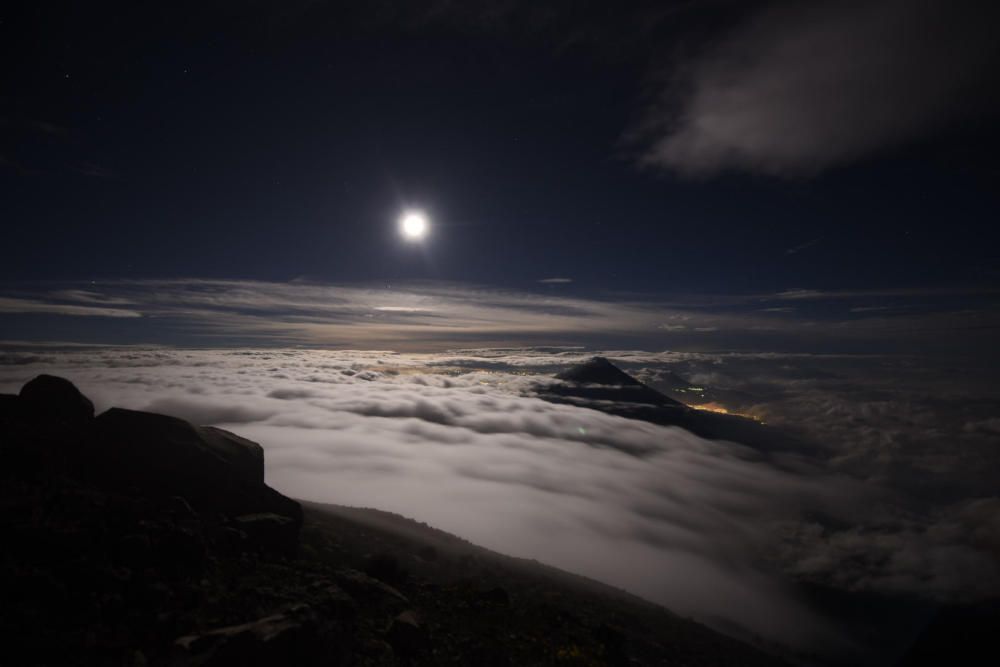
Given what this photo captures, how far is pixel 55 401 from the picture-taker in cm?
2505

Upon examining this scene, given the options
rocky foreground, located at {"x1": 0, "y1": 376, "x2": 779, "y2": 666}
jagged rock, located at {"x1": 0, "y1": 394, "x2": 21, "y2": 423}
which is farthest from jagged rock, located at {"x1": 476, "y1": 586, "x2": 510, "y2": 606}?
jagged rock, located at {"x1": 0, "y1": 394, "x2": 21, "y2": 423}

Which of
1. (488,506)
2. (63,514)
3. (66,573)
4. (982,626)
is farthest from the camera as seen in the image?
(488,506)

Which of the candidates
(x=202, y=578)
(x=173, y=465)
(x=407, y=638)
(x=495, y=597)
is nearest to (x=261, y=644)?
(x=407, y=638)

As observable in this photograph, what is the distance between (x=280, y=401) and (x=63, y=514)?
17399 centimetres

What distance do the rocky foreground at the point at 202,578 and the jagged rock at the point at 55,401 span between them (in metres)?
0.10

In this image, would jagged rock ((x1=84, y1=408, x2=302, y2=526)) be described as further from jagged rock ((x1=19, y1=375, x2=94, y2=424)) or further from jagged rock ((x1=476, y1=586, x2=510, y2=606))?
jagged rock ((x1=476, y1=586, x2=510, y2=606))

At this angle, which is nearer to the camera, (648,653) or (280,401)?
(648,653)

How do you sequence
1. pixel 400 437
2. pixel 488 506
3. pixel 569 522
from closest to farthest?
pixel 488 506 < pixel 569 522 < pixel 400 437

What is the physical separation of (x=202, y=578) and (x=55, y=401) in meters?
20.1

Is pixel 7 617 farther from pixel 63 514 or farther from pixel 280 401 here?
pixel 280 401

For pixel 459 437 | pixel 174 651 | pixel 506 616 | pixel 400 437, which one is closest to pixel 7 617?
pixel 174 651

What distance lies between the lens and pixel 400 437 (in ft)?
481

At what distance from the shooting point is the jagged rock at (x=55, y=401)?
970 inches

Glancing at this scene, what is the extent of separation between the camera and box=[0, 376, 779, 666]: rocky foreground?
11.2 m
